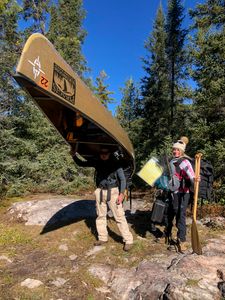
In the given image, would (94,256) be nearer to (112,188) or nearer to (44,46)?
(112,188)

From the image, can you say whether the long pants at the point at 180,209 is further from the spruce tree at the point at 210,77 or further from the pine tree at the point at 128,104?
the pine tree at the point at 128,104

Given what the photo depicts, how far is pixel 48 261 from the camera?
244 inches

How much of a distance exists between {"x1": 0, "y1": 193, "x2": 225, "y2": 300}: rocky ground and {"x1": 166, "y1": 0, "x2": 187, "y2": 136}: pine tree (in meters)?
16.3

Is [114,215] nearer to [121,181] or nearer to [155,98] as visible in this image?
[121,181]

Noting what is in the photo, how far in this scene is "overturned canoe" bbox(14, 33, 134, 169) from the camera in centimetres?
439

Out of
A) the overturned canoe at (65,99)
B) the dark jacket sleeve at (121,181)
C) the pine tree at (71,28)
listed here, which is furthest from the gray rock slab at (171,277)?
the pine tree at (71,28)

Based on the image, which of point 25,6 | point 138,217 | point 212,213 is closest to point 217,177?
point 212,213

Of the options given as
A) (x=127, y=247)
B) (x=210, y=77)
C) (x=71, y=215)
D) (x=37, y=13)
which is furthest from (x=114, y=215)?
(x=37, y=13)

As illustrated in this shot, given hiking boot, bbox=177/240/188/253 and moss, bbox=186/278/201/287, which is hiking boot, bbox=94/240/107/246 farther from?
moss, bbox=186/278/201/287

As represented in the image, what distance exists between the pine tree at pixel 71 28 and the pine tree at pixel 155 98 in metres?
5.34

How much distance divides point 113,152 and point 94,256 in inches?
102

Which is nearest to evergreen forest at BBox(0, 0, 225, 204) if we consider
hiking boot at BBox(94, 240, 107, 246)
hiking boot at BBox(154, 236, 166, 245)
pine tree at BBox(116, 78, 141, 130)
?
hiking boot at BBox(154, 236, 166, 245)

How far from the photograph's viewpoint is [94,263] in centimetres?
601

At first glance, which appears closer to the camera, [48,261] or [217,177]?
[48,261]
